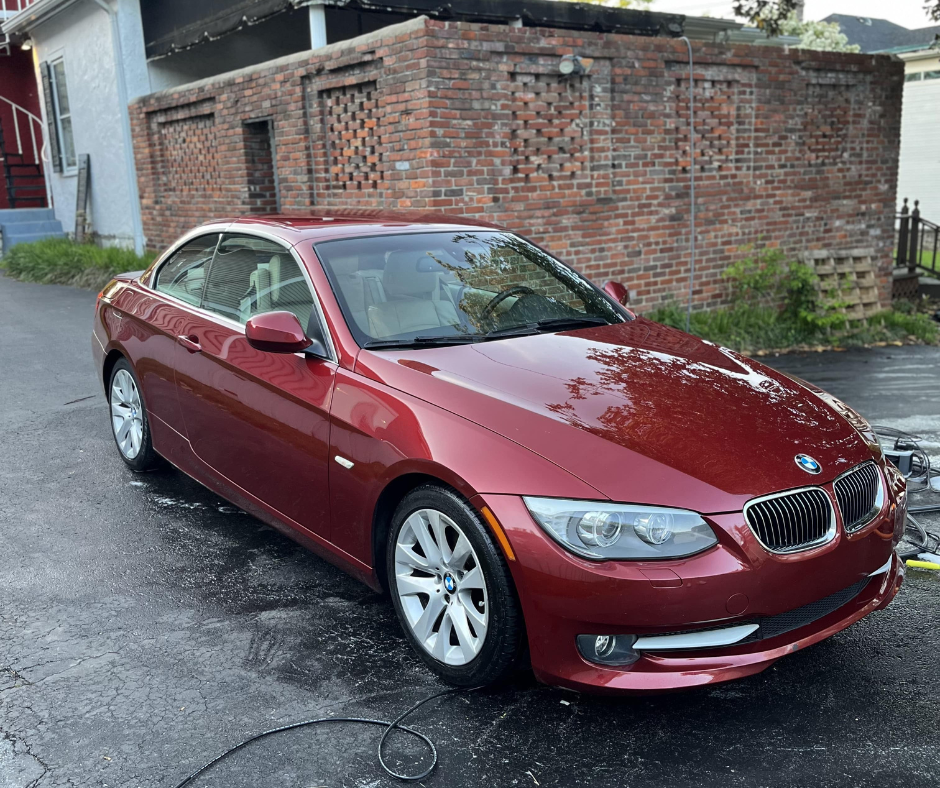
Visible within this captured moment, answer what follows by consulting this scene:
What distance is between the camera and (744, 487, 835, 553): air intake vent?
2828 millimetres

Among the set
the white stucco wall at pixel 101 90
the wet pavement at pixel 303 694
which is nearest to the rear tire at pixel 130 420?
the wet pavement at pixel 303 694

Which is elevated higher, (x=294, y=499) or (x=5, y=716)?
(x=294, y=499)

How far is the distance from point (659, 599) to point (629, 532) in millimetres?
215

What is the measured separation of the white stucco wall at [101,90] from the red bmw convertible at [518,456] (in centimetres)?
1147

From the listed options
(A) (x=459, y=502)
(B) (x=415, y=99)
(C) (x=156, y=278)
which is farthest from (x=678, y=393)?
(B) (x=415, y=99)

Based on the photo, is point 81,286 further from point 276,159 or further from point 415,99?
point 415,99

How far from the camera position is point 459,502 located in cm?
300

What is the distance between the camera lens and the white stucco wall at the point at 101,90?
1446 cm

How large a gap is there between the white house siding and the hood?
26.9m

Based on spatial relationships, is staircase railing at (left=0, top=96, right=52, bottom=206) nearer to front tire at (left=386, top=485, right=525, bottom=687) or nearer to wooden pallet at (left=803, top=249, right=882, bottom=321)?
wooden pallet at (left=803, top=249, right=882, bottom=321)

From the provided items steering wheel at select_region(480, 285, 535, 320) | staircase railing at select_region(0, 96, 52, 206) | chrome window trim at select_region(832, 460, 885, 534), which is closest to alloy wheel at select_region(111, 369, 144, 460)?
steering wheel at select_region(480, 285, 535, 320)

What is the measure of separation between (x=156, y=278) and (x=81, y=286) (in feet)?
32.7

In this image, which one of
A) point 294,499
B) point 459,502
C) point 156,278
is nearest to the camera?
point 459,502

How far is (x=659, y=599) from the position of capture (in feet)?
8.87
